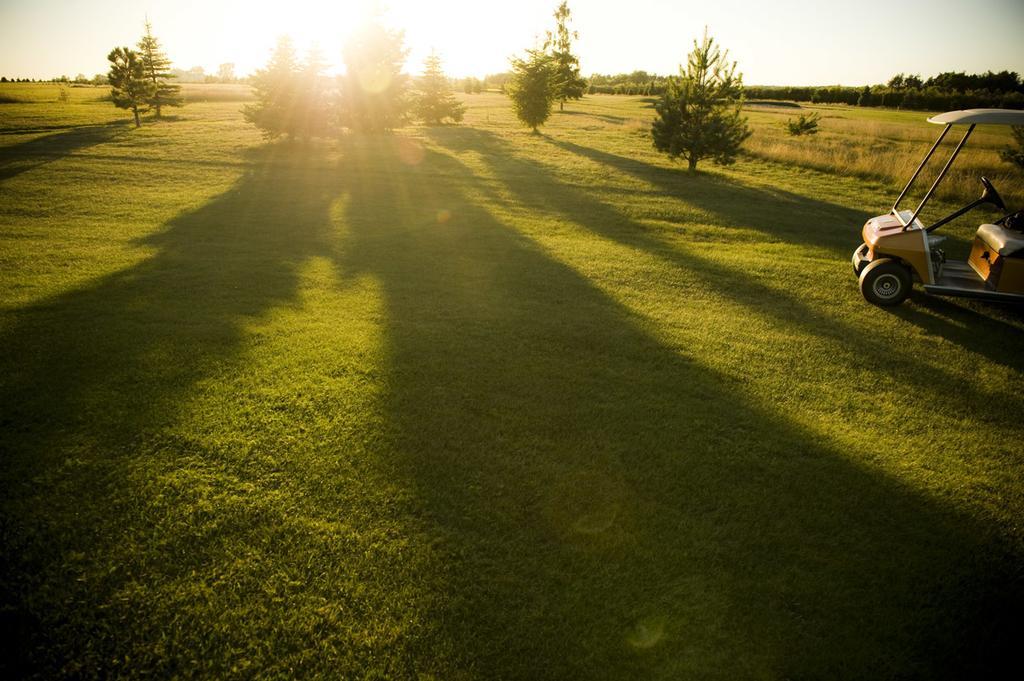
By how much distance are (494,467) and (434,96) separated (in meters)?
40.1

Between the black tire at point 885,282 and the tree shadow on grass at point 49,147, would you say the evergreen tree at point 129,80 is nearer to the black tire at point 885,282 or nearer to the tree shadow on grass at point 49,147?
the tree shadow on grass at point 49,147

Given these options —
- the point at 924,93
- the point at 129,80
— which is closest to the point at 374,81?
the point at 129,80

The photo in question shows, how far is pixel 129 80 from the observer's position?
36031 mm

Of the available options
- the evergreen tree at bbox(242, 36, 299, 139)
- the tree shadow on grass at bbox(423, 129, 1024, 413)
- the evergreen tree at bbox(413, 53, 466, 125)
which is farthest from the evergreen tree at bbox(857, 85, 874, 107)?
the evergreen tree at bbox(242, 36, 299, 139)

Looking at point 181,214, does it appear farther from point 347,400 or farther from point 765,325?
point 765,325

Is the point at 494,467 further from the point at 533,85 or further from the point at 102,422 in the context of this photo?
the point at 533,85

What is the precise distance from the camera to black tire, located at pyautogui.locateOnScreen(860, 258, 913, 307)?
866 cm

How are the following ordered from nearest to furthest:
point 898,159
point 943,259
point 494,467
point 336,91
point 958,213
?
point 494,467
point 958,213
point 943,259
point 898,159
point 336,91

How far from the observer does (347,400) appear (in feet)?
18.6

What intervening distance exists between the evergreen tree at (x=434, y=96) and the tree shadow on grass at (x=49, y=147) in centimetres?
1991

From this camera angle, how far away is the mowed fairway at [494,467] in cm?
327

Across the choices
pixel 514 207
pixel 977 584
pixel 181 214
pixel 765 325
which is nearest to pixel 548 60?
pixel 514 207

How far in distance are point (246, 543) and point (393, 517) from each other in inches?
45.0

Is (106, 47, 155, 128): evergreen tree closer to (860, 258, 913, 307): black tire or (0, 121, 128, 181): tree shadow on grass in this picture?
(0, 121, 128, 181): tree shadow on grass
